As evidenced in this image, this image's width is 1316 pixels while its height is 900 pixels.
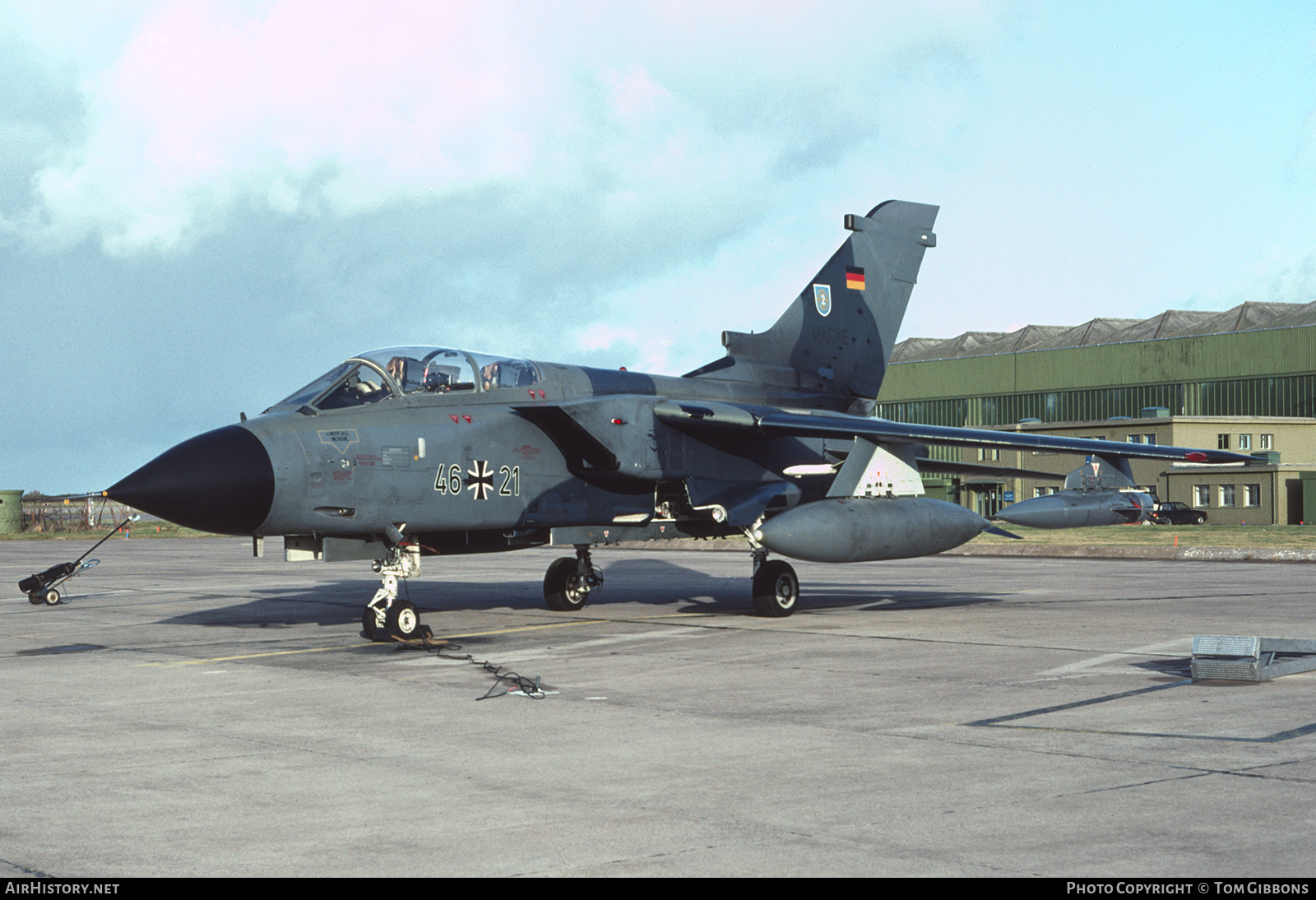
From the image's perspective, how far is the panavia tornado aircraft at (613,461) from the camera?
1269 cm

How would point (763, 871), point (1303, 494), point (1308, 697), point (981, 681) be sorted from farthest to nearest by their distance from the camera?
point (1303, 494)
point (981, 681)
point (1308, 697)
point (763, 871)

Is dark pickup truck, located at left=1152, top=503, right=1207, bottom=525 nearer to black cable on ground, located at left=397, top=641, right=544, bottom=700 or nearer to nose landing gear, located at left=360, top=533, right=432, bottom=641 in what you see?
nose landing gear, located at left=360, top=533, right=432, bottom=641

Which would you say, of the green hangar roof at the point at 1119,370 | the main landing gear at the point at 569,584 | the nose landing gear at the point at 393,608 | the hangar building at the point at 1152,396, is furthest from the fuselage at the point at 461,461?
the green hangar roof at the point at 1119,370

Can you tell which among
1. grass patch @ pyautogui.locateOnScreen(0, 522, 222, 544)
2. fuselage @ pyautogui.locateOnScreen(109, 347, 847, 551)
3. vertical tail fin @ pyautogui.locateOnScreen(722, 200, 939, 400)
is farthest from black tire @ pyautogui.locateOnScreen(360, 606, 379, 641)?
grass patch @ pyautogui.locateOnScreen(0, 522, 222, 544)

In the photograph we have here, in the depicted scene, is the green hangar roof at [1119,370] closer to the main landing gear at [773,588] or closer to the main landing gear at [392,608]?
the main landing gear at [773,588]

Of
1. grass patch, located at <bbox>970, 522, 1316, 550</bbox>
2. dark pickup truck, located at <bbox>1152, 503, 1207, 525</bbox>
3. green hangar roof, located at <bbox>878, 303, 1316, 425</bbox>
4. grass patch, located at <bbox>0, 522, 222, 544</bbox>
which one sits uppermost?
green hangar roof, located at <bbox>878, 303, 1316, 425</bbox>

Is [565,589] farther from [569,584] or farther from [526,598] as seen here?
[526,598]

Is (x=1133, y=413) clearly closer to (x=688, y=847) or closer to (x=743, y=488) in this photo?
(x=743, y=488)

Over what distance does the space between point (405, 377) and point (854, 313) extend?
899cm

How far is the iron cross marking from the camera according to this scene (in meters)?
14.3

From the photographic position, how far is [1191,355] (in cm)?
7644

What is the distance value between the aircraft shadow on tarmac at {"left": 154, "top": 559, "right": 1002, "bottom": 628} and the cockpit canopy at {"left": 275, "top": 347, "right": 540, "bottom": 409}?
3396 mm
